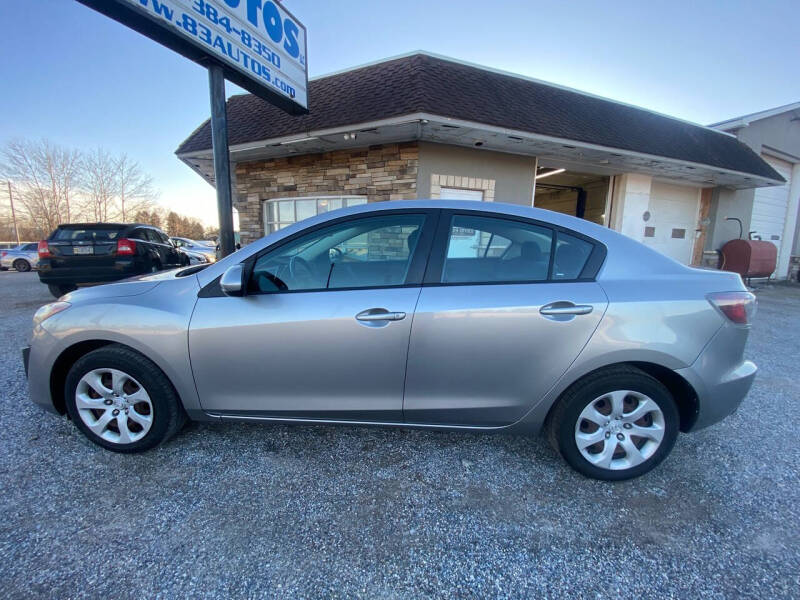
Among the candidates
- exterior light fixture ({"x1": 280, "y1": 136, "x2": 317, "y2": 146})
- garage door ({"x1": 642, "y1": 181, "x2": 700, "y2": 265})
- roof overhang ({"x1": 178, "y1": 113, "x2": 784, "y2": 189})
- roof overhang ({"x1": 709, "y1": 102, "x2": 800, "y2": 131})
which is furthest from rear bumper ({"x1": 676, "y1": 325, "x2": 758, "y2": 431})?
roof overhang ({"x1": 709, "y1": 102, "x2": 800, "y2": 131})

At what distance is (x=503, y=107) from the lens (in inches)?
237

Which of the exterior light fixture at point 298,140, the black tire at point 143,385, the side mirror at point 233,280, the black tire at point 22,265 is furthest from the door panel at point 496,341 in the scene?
the black tire at point 22,265

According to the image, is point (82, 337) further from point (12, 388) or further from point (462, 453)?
point (462, 453)

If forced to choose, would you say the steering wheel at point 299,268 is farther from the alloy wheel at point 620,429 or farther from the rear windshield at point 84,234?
the rear windshield at point 84,234

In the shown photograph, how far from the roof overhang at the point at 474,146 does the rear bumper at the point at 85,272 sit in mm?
2611

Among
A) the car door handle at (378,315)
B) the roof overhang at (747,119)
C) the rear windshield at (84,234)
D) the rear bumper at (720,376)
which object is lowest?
the rear bumper at (720,376)

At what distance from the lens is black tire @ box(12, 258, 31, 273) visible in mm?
16531

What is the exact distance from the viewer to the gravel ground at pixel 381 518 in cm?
140

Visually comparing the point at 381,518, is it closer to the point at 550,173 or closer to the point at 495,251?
the point at 495,251

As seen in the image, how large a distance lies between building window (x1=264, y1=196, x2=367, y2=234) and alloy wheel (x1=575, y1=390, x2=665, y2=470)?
20.0ft

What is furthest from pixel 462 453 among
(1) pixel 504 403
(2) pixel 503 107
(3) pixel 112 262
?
(3) pixel 112 262

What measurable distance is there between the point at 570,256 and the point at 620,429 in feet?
3.35

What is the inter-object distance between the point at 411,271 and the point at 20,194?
155 ft

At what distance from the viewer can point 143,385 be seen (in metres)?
2.02
